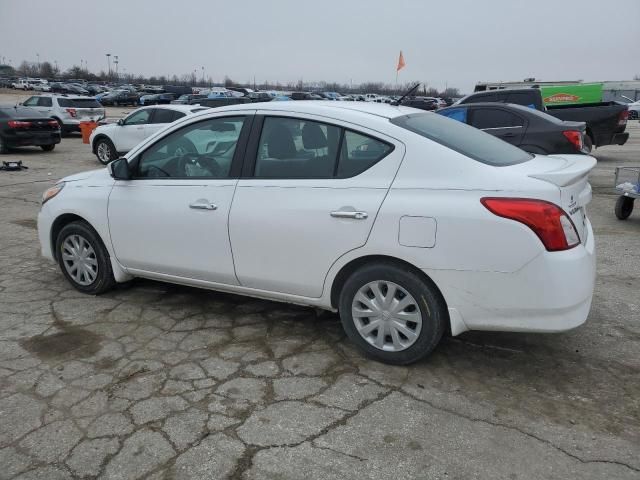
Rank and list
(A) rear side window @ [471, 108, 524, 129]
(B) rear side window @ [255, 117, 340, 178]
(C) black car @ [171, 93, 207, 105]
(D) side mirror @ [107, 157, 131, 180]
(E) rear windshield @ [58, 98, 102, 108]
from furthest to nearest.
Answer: (C) black car @ [171, 93, 207, 105] → (E) rear windshield @ [58, 98, 102, 108] → (A) rear side window @ [471, 108, 524, 129] → (D) side mirror @ [107, 157, 131, 180] → (B) rear side window @ [255, 117, 340, 178]

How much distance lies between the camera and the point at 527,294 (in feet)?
9.78

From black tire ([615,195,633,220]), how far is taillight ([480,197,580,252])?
16.7 feet

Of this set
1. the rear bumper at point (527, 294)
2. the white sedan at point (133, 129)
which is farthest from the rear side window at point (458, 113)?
the rear bumper at point (527, 294)

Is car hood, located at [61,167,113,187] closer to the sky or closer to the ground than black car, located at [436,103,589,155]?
closer to the ground

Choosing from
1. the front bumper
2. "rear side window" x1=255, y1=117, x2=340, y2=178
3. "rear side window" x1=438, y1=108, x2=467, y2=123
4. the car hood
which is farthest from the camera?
the front bumper

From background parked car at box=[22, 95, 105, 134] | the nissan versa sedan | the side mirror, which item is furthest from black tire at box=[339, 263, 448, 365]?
background parked car at box=[22, 95, 105, 134]

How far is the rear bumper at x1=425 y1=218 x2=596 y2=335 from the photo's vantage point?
295 cm

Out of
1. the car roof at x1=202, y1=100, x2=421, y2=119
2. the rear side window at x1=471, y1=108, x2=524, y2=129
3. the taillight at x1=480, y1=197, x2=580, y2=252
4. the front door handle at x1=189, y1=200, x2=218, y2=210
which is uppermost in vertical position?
the car roof at x1=202, y1=100, x2=421, y2=119

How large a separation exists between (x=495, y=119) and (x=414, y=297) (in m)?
6.77

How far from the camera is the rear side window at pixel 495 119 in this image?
8.97m

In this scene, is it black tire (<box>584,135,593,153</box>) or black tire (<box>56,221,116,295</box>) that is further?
black tire (<box>584,135,593,153</box>)

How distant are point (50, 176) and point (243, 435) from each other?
35.3 ft

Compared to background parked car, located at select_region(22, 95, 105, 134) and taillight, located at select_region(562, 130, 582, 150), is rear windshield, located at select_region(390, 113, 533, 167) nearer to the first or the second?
taillight, located at select_region(562, 130, 582, 150)

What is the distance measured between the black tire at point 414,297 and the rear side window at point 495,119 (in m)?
6.62
